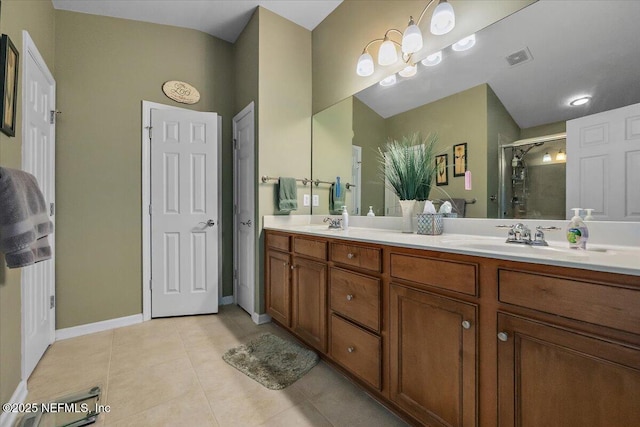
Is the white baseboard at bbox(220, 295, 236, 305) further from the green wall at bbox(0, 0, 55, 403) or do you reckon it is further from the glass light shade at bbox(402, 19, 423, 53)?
the glass light shade at bbox(402, 19, 423, 53)

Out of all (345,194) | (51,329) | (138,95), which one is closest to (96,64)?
(138,95)

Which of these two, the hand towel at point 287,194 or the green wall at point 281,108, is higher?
the green wall at point 281,108

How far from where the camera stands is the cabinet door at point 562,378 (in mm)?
711

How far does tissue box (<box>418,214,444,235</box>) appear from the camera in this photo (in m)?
1.65

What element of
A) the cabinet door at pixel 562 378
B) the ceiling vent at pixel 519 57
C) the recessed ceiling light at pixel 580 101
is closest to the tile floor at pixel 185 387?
the cabinet door at pixel 562 378

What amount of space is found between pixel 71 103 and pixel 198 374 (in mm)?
2420

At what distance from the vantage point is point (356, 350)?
1.49 metres

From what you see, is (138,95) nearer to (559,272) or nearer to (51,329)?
(51,329)

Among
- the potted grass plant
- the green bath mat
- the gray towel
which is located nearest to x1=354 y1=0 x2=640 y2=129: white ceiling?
the potted grass plant

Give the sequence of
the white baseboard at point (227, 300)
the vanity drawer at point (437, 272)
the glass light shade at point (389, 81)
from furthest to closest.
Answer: the white baseboard at point (227, 300)
the glass light shade at point (389, 81)
the vanity drawer at point (437, 272)

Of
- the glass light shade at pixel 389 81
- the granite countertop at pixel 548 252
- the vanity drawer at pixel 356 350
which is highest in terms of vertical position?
the glass light shade at pixel 389 81

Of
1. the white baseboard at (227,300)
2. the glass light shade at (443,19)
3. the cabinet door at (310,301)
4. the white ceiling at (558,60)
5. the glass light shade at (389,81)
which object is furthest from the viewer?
the white baseboard at (227,300)

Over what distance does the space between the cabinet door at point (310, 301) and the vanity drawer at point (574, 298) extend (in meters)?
1.03

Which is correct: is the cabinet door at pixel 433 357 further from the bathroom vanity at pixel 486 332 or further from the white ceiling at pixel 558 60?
the white ceiling at pixel 558 60
